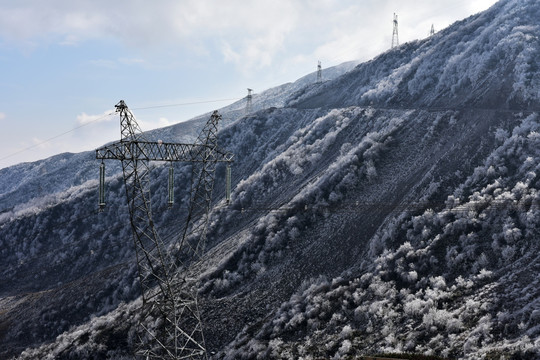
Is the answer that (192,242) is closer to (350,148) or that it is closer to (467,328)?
(350,148)

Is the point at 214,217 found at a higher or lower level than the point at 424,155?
lower

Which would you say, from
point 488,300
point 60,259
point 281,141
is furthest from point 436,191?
point 60,259

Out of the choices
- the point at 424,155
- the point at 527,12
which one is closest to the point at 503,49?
the point at 527,12

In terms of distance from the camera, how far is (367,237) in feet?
122

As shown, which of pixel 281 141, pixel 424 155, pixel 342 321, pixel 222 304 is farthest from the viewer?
pixel 281 141

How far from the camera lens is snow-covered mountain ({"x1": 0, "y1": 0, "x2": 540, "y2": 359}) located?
2569 cm

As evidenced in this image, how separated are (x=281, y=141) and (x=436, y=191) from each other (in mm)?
44008

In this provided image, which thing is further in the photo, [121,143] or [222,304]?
[222,304]

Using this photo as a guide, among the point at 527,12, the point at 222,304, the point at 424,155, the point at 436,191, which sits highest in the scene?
the point at 527,12

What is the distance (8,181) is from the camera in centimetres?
18812

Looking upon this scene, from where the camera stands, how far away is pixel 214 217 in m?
58.8

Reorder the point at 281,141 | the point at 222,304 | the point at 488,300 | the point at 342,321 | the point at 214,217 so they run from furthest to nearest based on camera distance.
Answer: the point at 281,141
the point at 214,217
the point at 222,304
the point at 342,321
the point at 488,300

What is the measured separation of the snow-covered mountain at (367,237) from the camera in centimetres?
2569

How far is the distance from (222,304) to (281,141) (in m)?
46.2
